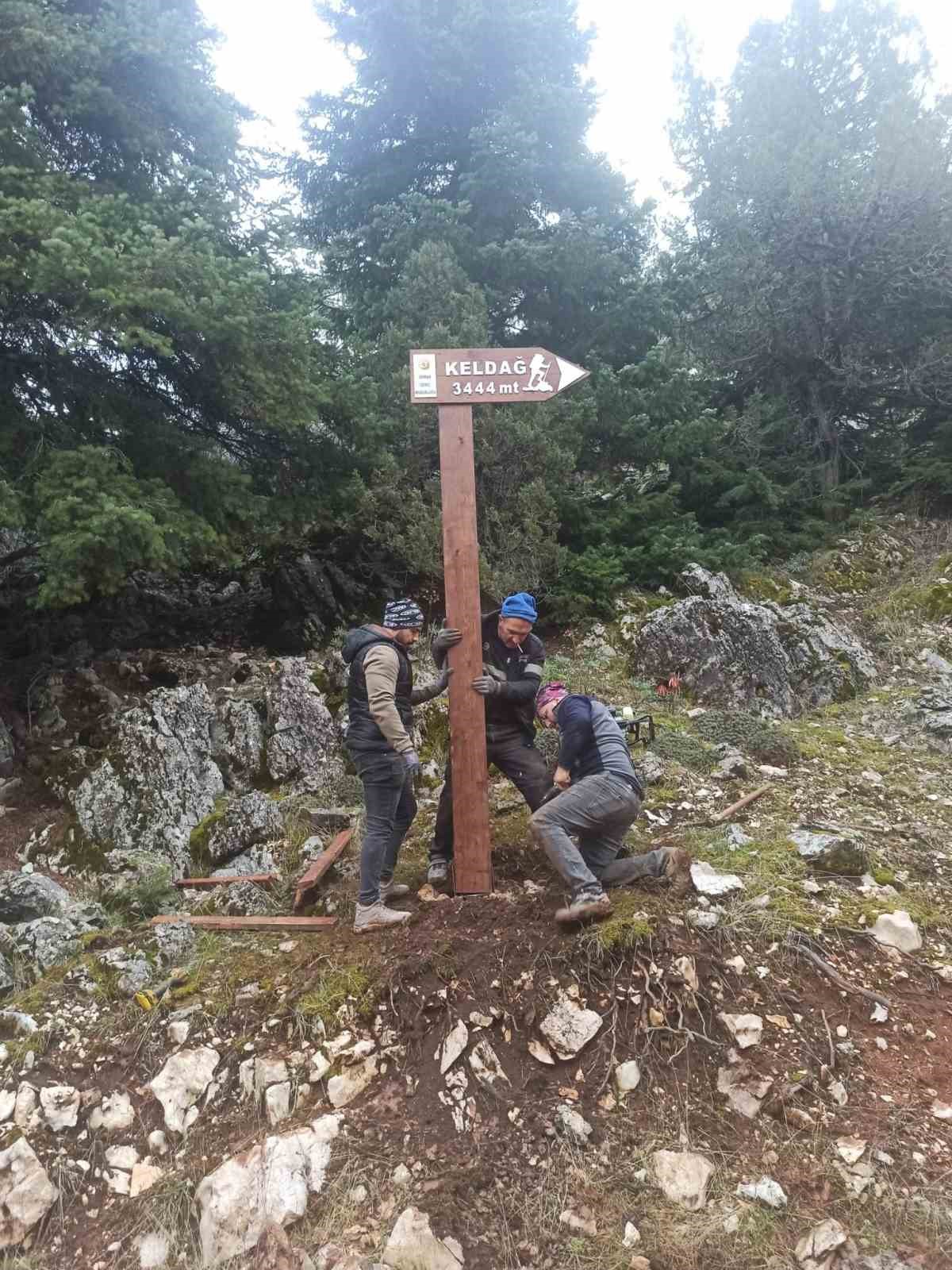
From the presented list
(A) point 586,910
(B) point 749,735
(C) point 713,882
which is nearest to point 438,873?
(A) point 586,910

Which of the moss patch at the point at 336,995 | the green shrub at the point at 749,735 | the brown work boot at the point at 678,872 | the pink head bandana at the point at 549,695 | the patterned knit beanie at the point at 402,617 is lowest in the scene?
the moss patch at the point at 336,995

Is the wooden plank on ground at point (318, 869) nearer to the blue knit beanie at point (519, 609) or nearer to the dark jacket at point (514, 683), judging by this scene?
the dark jacket at point (514, 683)

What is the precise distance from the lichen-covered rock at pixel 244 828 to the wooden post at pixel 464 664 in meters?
2.01

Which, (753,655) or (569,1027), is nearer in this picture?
(569,1027)

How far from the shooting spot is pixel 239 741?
7.13 metres

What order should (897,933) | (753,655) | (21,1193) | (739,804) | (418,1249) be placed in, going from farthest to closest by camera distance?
(753,655), (739,804), (897,933), (21,1193), (418,1249)

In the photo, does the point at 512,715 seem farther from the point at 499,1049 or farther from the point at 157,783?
the point at 157,783

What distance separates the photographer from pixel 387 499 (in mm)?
8984

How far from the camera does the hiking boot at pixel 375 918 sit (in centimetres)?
445

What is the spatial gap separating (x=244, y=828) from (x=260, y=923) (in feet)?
4.89

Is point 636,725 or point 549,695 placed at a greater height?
point 549,695

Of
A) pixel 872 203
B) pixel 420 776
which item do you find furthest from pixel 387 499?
pixel 872 203

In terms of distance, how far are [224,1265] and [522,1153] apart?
122 centimetres

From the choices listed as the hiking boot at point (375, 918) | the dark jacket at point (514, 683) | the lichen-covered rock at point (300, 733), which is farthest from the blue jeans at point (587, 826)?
the lichen-covered rock at point (300, 733)
